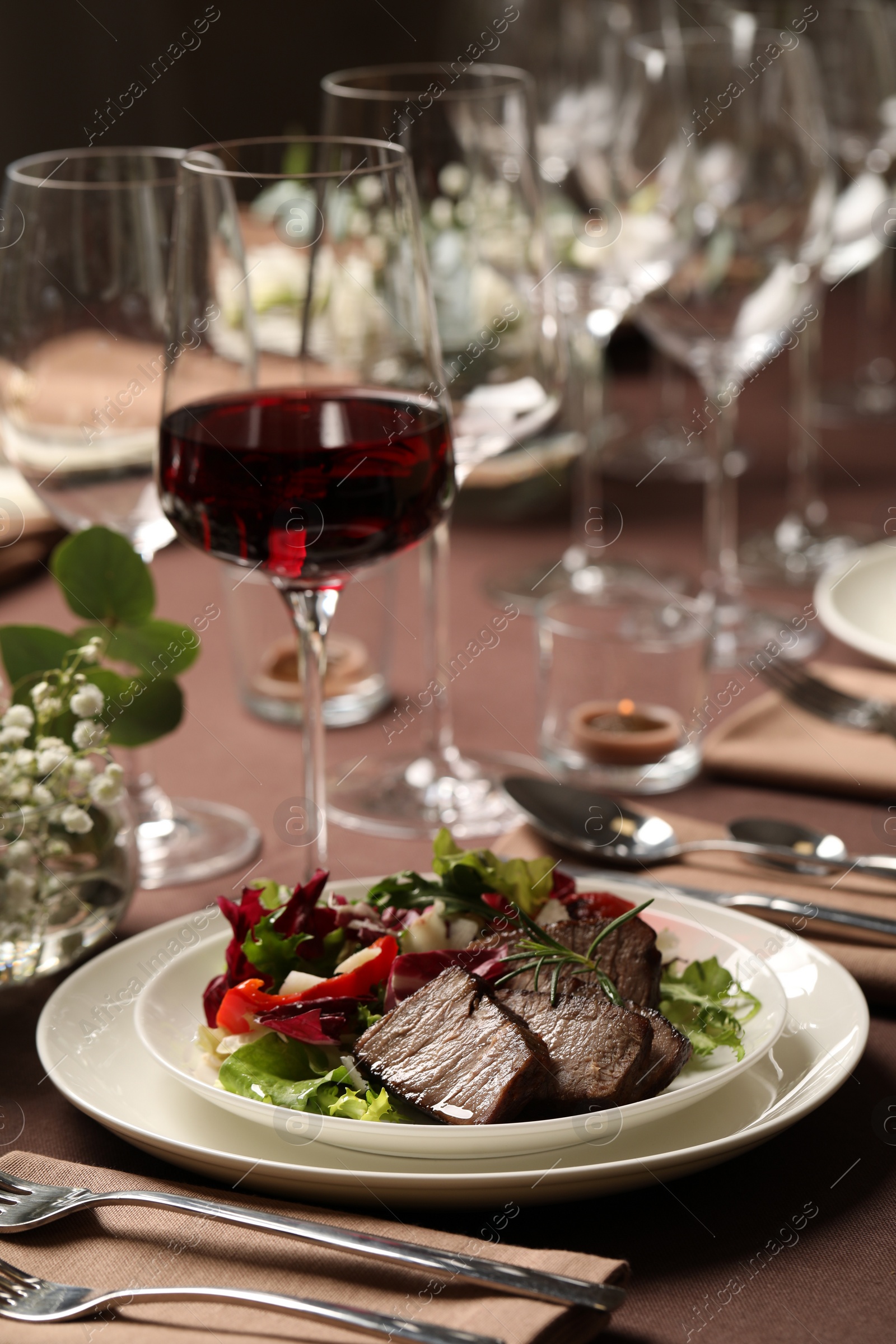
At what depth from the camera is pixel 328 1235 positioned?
2.02 ft

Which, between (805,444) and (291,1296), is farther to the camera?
(805,444)

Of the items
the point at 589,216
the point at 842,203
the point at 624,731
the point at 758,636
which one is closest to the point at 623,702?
the point at 624,731

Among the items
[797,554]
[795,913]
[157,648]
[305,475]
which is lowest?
[797,554]

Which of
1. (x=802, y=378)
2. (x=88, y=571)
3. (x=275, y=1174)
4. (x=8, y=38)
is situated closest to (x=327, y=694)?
(x=88, y=571)

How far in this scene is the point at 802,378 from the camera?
2203mm

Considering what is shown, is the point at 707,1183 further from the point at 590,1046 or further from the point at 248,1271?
the point at 248,1271

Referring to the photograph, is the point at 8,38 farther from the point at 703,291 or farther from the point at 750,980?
the point at 750,980

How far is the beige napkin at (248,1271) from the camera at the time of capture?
1.94 feet

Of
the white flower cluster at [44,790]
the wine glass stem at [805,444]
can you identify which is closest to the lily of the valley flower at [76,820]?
the white flower cluster at [44,790]

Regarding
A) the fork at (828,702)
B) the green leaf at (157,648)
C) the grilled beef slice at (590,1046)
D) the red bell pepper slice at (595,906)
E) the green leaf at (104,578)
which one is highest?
the green leaf at (104,578)

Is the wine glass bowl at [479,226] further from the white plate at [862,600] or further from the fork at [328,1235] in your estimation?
the fork at [328,1235]

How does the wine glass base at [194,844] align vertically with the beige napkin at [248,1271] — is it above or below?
below

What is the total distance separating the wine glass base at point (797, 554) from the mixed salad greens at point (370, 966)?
0.99 meters

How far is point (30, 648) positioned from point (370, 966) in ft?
1.21
